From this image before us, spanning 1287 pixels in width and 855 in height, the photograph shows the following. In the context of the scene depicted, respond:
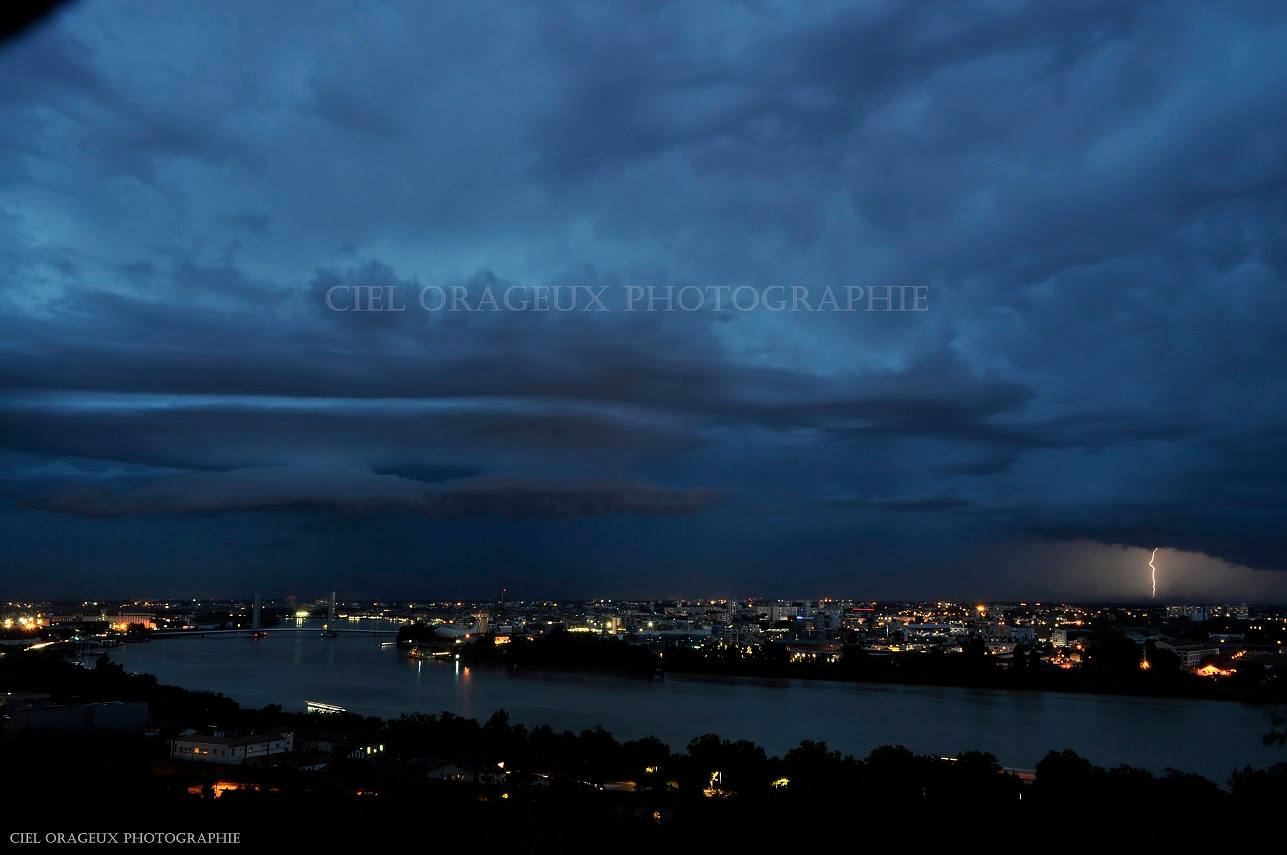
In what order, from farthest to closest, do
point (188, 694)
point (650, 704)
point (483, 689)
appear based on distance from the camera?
point (483, 689), point (650, 704), point (188, 694)

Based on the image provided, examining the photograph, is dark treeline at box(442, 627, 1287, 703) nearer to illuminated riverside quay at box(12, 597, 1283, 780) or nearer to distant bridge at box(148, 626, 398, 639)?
illuminated riverside quay at box(12, 597, 1283, 780)

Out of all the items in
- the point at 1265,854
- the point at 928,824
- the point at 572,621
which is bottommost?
the point at 572,621

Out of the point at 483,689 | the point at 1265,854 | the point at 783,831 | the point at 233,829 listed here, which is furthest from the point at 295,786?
the point at 483,689

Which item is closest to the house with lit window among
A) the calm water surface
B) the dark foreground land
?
the dark foreground land

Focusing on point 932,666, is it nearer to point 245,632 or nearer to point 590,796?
point 590,796

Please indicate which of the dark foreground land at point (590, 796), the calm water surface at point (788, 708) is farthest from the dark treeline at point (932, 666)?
the dark foreground land at point (590, 796)

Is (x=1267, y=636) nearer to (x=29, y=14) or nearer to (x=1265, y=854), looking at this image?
(x=1265, y=854)

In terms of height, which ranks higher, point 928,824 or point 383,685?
point 928,824
